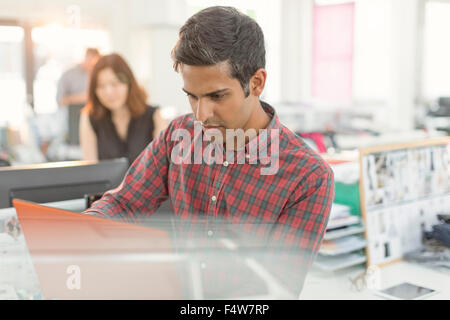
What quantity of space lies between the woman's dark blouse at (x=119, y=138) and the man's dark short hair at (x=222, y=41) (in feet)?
4.67

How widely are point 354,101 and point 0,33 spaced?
438 cm

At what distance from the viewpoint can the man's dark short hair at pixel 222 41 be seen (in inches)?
36.4

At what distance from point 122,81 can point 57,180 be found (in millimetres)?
1239

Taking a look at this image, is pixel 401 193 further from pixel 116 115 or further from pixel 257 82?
pixel 116 115

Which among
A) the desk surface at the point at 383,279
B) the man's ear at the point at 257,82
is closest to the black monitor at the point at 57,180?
the desk surface at the point at 383,279

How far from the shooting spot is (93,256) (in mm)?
649

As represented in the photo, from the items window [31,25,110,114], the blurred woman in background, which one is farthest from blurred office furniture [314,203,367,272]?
window [31,25,110,114]

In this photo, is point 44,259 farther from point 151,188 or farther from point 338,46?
point 338,46

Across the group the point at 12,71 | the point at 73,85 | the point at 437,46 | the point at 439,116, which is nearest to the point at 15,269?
the point at 73,85

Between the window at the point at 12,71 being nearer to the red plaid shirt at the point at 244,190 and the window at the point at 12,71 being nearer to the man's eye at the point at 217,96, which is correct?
the red plaid shirt at the point at 244,190

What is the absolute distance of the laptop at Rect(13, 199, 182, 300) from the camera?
63cm

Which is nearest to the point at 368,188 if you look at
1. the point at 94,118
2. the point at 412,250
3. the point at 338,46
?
the point at 412,250

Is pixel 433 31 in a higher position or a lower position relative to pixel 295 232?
higher

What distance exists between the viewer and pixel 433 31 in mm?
6160
